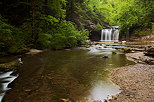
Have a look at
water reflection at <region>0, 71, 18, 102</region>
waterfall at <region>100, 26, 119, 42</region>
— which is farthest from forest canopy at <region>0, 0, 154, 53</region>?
water reflection at <region>0, 71, 18, 102</region>

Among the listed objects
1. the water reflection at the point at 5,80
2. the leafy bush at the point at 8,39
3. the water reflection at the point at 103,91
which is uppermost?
the leafy bush at the point at 8,39

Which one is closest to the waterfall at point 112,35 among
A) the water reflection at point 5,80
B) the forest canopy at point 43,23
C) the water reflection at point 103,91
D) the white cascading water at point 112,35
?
the white cascading water at point 112,35

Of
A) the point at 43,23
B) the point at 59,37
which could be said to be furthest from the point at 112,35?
the point at 43,23

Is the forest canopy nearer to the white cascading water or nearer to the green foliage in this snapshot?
the green foliage

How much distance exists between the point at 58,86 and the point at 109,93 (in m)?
1.87

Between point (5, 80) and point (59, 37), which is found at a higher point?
point (59, 37)

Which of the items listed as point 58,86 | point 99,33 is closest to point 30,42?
point 58,86

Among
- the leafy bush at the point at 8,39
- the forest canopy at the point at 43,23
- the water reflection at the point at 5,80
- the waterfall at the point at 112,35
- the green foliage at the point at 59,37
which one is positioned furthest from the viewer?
the waterfall at the point at 112,35

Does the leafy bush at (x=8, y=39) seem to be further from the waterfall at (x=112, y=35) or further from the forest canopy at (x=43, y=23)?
the waterfall at (x=112, y=35)

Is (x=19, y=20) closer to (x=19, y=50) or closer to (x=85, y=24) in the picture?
(x=19, y=50)

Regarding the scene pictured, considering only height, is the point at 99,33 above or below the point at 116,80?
above

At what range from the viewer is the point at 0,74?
6.04 meters

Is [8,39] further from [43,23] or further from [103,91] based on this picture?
[103,91]

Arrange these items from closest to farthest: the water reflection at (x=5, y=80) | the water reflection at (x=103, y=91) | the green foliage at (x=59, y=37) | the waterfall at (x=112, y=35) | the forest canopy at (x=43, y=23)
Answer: the water reflection at (x=103, y=91) < the water reflection at (x=5, y=80) < the forest canopy at (x=43, y=23) < the green foliage at (x=59, y=37) < the waterfall at (x=112, y=35)
